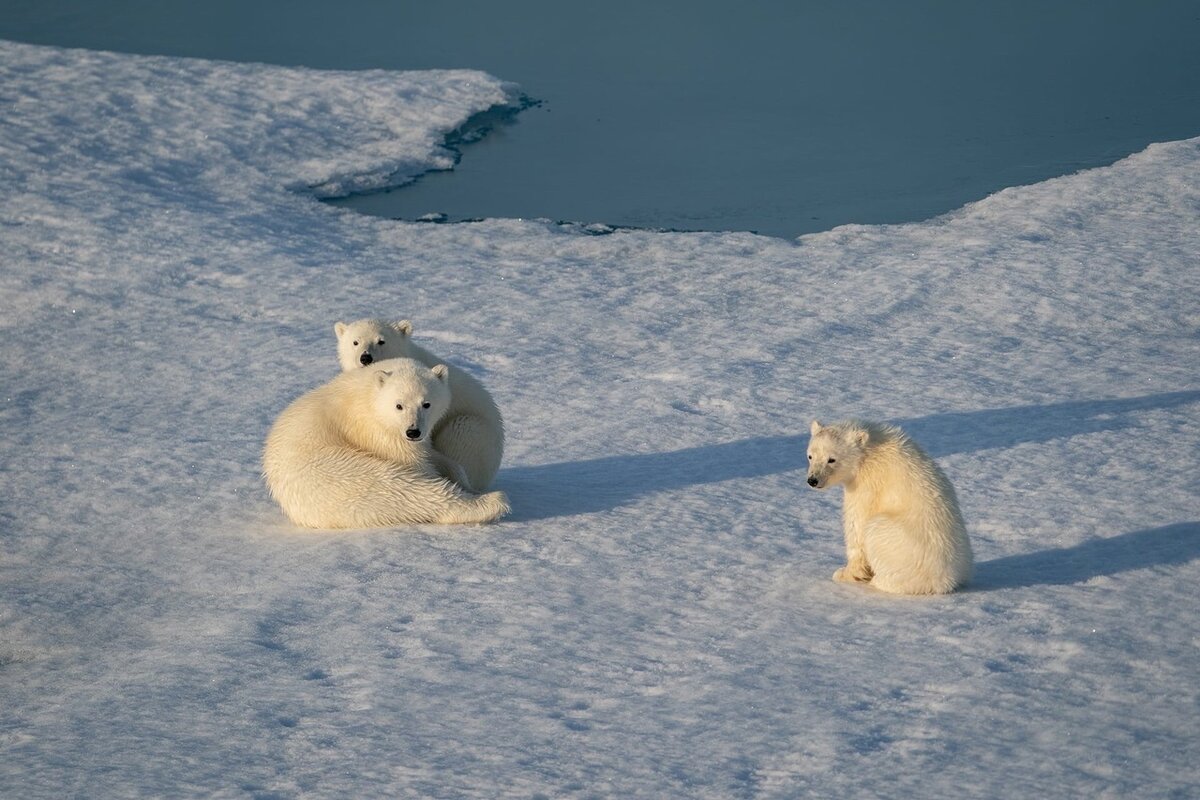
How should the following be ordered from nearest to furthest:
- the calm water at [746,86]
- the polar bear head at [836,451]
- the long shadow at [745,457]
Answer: the polar bear head at [836,451] < the long shadow at [745,457] < the calm water at [746,86]

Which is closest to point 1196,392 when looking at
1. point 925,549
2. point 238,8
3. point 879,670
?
point 925,549

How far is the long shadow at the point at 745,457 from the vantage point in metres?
6.57

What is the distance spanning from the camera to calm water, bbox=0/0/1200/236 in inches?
490

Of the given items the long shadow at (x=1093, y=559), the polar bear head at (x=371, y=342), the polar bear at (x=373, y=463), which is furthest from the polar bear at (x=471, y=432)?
the long shadow at (x=1093, y=559)

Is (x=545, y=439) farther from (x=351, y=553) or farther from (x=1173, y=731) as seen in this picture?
(x=1173, y=731)

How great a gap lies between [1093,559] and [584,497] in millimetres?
2262

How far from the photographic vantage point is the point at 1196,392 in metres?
7.77

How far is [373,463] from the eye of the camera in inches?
240

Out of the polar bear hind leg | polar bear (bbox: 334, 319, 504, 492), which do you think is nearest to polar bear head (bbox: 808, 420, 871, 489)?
the polar bear hind leg

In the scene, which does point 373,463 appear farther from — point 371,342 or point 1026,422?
point 1026,422

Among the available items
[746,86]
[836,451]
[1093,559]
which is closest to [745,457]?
[836,451]

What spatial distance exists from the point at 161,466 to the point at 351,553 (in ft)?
5.90

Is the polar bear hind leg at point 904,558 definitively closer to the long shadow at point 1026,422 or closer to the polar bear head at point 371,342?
the long shadow at point 1026,422

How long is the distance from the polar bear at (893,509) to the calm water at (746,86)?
20.9 ft
